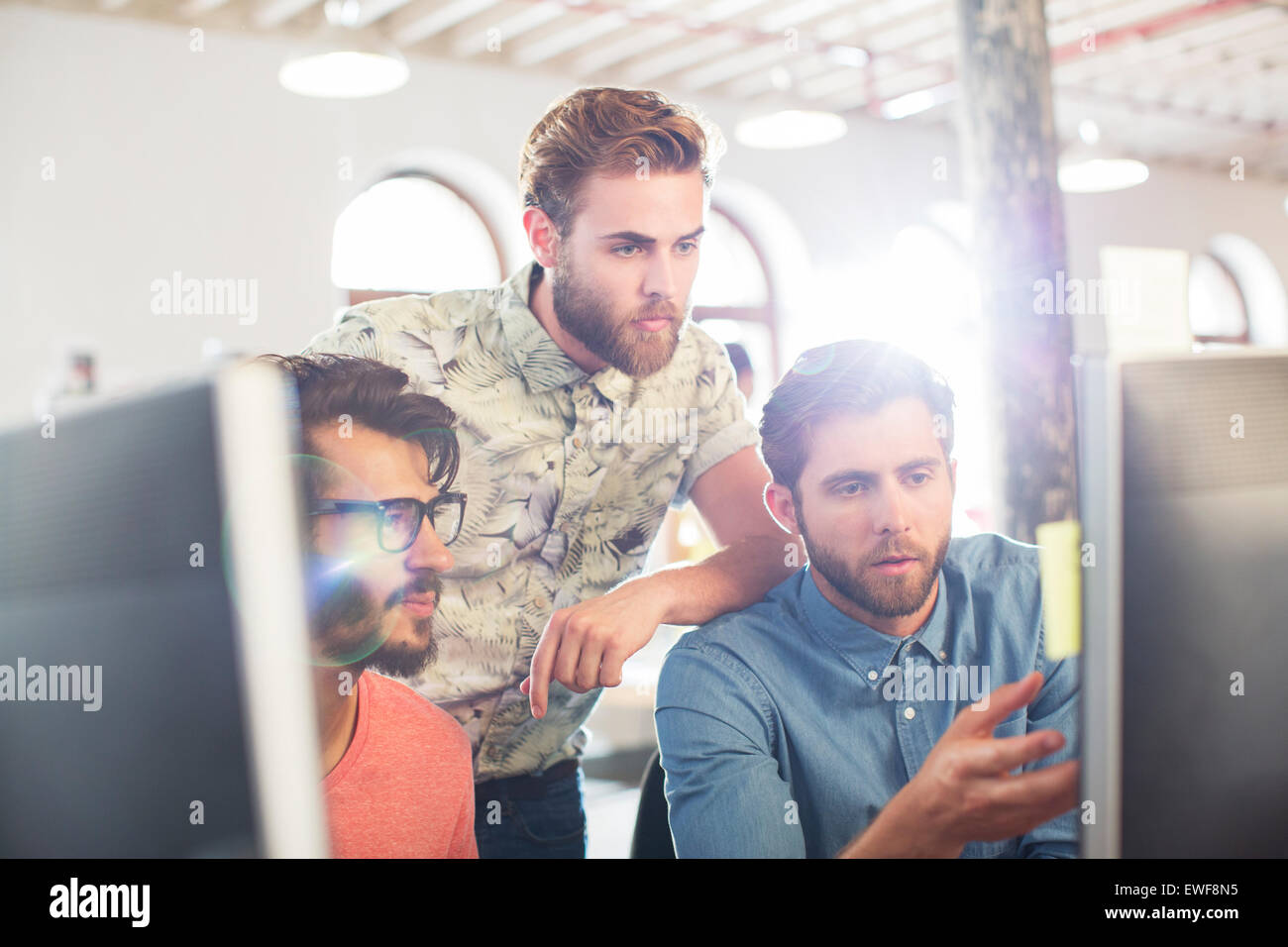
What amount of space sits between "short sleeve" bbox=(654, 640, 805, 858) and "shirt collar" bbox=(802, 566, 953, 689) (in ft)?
0.39

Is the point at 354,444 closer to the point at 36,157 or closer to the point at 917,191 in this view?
the point at 36,157

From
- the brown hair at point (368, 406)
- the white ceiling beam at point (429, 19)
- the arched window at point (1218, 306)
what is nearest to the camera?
the brown hair at point (368, 406)

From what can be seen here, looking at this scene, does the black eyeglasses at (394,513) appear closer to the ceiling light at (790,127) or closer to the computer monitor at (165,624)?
the computer monitor at (165,624)

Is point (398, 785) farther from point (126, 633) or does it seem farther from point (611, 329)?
point (126, 633)

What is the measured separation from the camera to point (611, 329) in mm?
1520

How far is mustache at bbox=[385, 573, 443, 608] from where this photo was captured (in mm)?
1402

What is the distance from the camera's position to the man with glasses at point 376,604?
1.29 metres

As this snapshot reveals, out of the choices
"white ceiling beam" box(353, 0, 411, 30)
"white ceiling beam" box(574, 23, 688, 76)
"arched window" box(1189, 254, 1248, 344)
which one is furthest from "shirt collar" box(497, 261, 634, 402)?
"arched window" box(1189, 254, 1248, 344)

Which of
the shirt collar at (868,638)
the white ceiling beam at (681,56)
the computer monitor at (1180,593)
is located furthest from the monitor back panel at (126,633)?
the white ceiling beam at (681,56)

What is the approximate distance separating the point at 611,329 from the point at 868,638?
1.68 ft

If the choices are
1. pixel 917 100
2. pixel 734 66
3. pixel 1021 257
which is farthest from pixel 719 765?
pixel 917 100

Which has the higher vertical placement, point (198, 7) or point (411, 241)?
point (198, 7)

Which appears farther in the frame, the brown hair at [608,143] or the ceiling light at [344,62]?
the ceiling light at [344,62]

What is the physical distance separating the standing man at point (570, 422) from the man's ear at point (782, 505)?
79 mm
